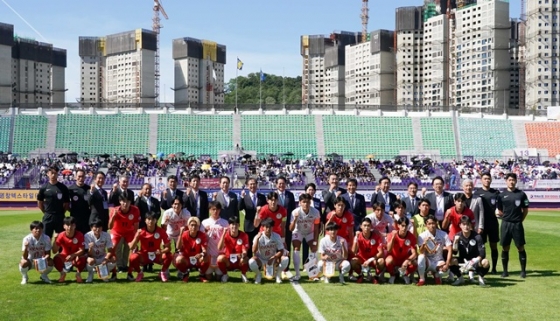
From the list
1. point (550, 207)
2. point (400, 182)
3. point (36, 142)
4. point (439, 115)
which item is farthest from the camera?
point (439, 115)

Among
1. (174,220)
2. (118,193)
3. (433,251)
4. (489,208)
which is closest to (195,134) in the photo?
(118,193)

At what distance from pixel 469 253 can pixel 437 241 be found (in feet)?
1.97

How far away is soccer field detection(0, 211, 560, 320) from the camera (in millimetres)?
8680

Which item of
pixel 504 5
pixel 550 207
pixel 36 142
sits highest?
pixel 504 5

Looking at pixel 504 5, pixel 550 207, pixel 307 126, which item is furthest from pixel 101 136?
pixel 504 5

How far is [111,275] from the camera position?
466 inches

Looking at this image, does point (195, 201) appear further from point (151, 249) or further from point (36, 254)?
point (36, 254)

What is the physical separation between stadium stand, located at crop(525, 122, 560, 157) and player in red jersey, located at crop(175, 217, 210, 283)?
2553 inches

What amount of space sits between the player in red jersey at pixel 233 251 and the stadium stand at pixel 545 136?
6454cm

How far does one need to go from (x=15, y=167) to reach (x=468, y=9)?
96.2 m

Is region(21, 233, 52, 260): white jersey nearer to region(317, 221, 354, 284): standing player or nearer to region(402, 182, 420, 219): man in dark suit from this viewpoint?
region(317, 221, 354, 284): standing player

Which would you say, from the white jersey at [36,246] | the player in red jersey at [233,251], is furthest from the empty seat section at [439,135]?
the white jersey at [36,246]

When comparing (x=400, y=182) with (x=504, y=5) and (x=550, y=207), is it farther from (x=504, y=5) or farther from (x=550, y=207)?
(x=504, y=5)

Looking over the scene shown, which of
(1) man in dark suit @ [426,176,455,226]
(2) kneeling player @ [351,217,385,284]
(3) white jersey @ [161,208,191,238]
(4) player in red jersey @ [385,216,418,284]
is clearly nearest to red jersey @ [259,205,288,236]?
(2) kneeling player @ [351,217,385,284]
